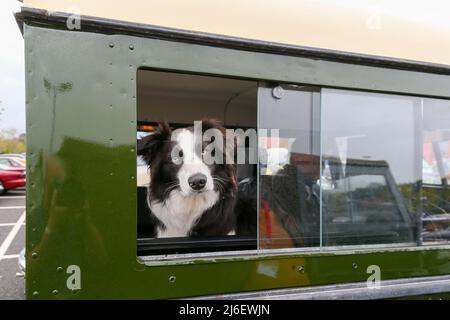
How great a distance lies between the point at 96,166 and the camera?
5.35 ft

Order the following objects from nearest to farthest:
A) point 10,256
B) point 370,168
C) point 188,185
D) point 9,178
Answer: point 370,168, point 188,185, point 10,256, point 9,178

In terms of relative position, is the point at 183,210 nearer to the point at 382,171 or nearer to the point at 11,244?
the point at 382,171

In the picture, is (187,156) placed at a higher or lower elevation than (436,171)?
higher

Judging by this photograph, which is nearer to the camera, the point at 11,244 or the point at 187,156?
the point at 187,156

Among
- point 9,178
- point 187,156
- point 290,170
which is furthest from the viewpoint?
point 9,178

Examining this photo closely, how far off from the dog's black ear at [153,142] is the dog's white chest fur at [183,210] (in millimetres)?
332

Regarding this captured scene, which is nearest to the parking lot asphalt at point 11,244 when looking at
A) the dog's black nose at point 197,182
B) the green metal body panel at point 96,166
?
the green metal body panel at point 96,166

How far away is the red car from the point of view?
37.2 feet

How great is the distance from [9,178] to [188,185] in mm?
11338

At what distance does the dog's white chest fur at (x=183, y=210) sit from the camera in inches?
94.1

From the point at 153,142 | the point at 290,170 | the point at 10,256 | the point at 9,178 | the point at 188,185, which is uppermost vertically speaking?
the point at 153,142

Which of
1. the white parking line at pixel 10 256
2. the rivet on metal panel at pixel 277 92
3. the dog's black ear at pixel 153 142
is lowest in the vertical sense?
the white parking line at pixel 10 256

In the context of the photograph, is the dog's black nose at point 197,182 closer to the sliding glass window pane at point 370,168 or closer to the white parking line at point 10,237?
the sliding glass window pane at point 370,168

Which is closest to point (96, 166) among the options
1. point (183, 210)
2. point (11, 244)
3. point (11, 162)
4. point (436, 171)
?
point (183, 210)
